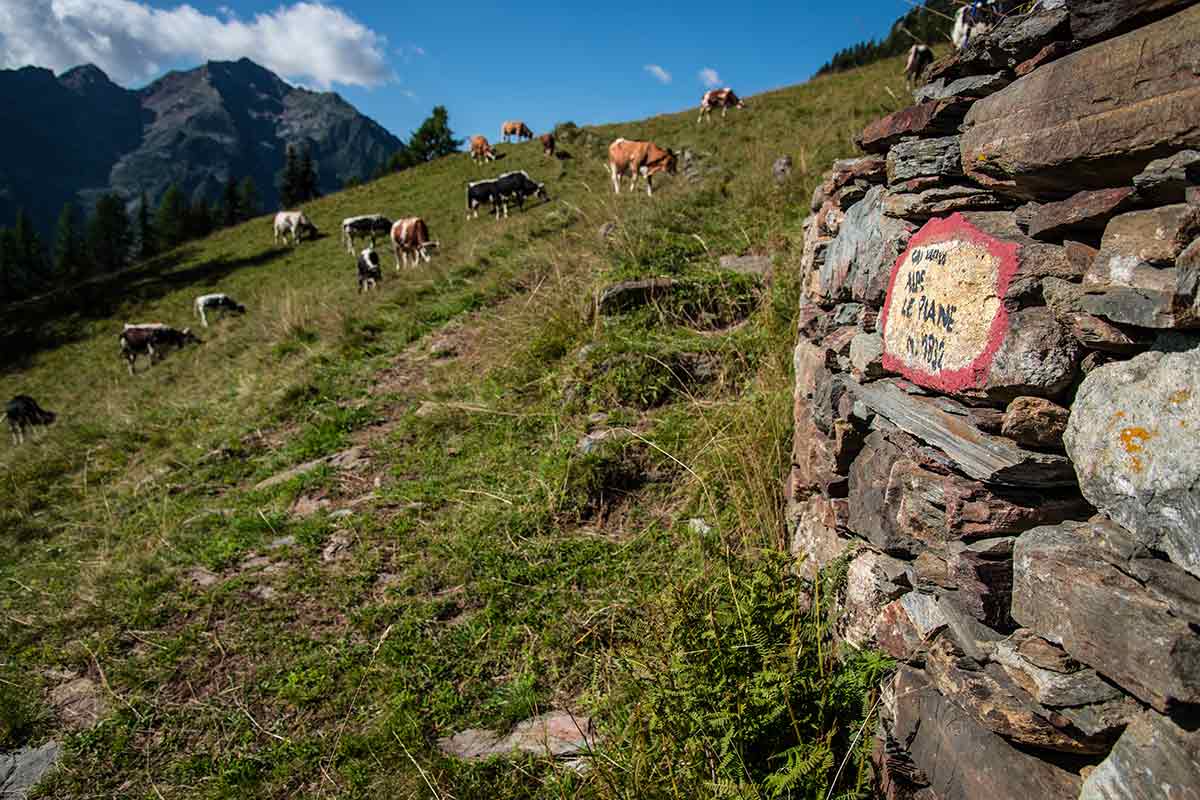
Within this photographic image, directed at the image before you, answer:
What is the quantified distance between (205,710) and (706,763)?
275 cm

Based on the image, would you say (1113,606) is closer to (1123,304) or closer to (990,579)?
(990,579)

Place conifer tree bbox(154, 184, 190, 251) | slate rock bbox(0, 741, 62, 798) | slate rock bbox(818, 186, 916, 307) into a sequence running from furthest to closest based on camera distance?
1. conifer tree bbox(154, 184, 190, 251)
2. slate rock bbox(0, 741, 62, 798)
3. slate rock bbox(818, 186, 916, 307)

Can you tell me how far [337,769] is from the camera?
294 centimetres

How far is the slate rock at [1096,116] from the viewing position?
136 centimetres

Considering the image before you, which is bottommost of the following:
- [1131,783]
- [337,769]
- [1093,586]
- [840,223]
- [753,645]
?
[337,769]

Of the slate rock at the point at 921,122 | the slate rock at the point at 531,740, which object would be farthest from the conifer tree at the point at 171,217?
the slate rock at the point at 921,122

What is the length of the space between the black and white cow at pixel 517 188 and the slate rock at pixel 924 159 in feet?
62.8

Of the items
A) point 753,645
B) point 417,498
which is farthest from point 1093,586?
point 417,498

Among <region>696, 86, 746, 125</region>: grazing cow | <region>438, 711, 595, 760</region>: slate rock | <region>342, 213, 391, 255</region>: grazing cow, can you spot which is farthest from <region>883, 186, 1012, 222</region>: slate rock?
<region>696, 86, 746, 125</region>: grazing cow

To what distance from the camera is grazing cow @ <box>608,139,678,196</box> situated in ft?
49.6

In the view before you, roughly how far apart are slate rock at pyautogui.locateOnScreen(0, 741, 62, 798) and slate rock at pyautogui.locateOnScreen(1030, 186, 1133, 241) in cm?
471

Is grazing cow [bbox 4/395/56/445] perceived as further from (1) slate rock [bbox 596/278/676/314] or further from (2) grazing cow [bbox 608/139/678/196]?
(2) grazing cow [bbox 608/139/678/196]

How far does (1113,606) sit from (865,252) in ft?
5.81

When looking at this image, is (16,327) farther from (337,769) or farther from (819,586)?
(819,586)
